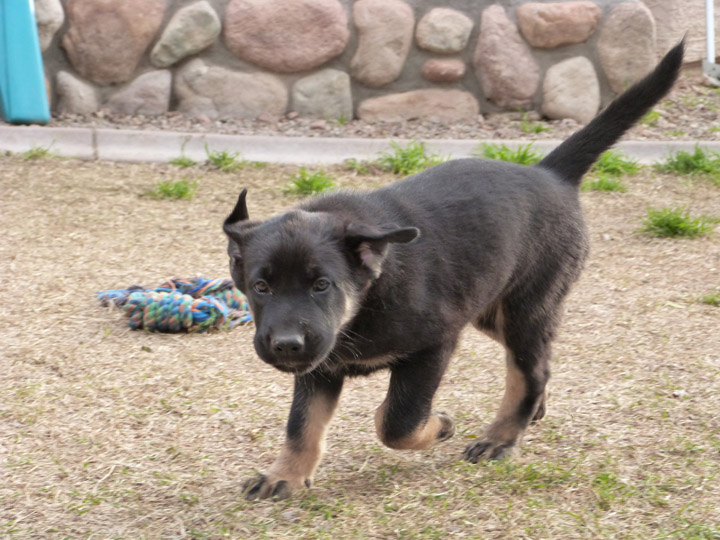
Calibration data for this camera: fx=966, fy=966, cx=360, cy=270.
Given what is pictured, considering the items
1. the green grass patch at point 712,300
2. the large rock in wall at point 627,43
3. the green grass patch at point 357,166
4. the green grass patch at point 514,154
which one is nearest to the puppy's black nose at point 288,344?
the green grass patch at point 712,300

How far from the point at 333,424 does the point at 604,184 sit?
3596 mm

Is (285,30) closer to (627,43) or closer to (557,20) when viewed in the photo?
(557,20)

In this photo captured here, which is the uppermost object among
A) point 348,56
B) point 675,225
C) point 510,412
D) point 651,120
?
point 510,412

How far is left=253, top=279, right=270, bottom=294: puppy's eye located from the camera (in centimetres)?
292

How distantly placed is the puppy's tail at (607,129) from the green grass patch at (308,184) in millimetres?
2646

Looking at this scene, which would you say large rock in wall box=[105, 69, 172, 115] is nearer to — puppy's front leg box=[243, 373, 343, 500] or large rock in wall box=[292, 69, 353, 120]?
large rock in wall box=[292, 69, 353, 120]

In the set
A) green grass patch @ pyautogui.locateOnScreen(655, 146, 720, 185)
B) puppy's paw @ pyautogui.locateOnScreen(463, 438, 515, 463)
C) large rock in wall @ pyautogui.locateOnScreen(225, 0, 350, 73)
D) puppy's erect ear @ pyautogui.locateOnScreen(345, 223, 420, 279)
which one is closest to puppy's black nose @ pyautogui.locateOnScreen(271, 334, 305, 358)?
puppy's erect ear @ pyautogui.locateOnScreen(345, 223, 420, 279)

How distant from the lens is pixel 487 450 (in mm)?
3488

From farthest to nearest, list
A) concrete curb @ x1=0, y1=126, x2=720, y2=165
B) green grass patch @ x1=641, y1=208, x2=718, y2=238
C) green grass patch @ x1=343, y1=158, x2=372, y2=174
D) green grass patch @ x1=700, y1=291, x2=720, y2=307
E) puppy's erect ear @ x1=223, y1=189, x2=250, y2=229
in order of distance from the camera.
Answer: concrete curb @ x1=0, y1=126, x2=720, y2=165 → green grass patch @ x1=343, y1=158, x2=372, y2=174 → green grass patch @ x1=641, y1=208, x2=718, y2=238 → green grass patch @ x1=700, y1=291, x2=720, y2=307 → puppy's erect ear @ x1=223, y1=189, x2=250, y2=229

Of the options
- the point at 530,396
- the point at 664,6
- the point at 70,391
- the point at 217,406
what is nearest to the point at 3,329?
the point at 70,391

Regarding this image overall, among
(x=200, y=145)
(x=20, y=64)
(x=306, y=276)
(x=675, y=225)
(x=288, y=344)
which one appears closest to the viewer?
(x=288, y=344)

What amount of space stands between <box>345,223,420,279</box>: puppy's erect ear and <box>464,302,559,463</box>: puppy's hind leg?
785 millimetres

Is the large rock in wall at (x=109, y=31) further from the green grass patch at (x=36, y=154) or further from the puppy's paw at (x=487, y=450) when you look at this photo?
the puppy's paw at (x=487, y=450)

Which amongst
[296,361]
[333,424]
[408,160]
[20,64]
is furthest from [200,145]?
[296,361]
